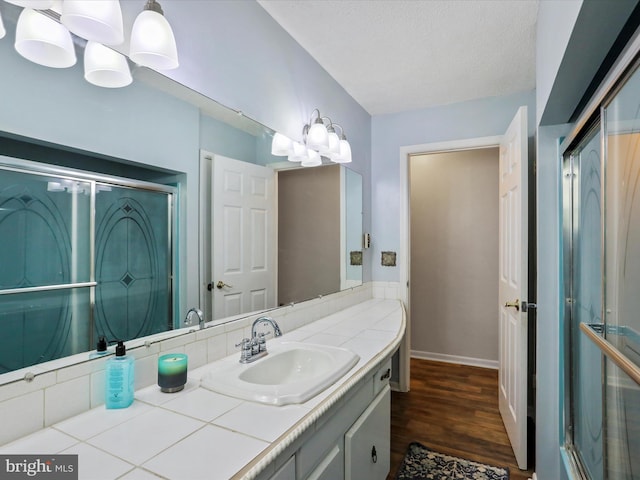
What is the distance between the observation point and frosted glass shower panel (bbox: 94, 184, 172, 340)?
104cm

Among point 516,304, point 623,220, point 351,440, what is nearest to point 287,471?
point 351,440

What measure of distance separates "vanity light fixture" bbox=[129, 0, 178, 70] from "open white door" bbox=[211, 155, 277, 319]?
47 cm

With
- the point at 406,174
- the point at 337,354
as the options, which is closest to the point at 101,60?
the point at 337,354

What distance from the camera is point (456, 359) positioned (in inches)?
→ 144

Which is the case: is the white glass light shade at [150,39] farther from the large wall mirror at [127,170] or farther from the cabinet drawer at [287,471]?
the cabinet drawer at [287,471]

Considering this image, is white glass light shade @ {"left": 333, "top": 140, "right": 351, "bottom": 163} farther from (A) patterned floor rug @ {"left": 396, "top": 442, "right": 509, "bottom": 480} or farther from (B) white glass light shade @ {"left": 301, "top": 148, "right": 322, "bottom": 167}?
(A) patterned floor rug @ {"left": 396, "top": 442, "right": 509, "bottom": 480}

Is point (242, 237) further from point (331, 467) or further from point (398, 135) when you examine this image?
point (398, 135)

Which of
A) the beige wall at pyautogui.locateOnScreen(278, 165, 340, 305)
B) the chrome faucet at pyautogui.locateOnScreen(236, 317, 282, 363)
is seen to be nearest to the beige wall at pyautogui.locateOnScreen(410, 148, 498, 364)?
the beige wall at pyautogui.locateOnScreen(278, 165, 340, 305)

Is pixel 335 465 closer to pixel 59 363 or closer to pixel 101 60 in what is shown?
pixel 59 363

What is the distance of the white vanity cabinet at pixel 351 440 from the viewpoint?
986 mm

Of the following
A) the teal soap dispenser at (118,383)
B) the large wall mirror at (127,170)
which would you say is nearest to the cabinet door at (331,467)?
the teal soap dispenser at (118,383)

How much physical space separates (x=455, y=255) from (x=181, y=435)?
336cm

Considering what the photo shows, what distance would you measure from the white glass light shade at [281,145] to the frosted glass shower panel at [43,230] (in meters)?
1.00

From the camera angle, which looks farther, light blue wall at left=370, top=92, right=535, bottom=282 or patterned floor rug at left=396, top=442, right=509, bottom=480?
light blue wall at left=370, top=92, right=535, bottom=282
